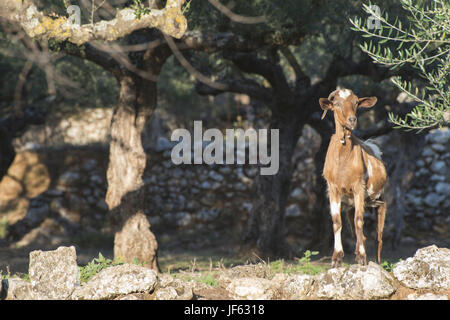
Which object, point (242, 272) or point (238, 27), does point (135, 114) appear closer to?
point (238, 27)

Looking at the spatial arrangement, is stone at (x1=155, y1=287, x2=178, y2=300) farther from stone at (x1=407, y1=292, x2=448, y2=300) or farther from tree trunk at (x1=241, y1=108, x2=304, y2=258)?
tree trunk at (x1=241, y1=108, x2=304, y2=258)

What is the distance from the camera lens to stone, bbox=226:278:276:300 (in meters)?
8.55

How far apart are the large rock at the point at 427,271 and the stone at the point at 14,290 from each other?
5.39 m

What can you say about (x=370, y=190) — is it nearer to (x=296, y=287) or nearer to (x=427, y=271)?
(x=427, y=271)

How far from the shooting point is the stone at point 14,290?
8.26 meters

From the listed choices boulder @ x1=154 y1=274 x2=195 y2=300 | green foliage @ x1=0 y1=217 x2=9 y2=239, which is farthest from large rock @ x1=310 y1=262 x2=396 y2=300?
green foliage @ x1=0 y1=217 x2=9 y2=239

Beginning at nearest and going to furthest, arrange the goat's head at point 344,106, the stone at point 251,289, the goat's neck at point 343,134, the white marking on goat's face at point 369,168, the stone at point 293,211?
the stone at point 251,289 < the goat's head at point 344,106 < the goat's neck at point 343,134 < the white marking on goat's face at point 369,168 < the stone at point 293,211

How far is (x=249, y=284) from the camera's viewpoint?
8.70 meters

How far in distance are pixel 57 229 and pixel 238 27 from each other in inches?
452

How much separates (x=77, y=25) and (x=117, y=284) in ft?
17.4

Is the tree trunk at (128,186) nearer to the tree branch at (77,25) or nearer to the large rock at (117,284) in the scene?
the tree branch at (77,25)

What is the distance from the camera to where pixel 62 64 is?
25.0 meters

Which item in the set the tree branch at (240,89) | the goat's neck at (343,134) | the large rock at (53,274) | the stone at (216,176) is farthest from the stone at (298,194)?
the large rock at (53,274)
